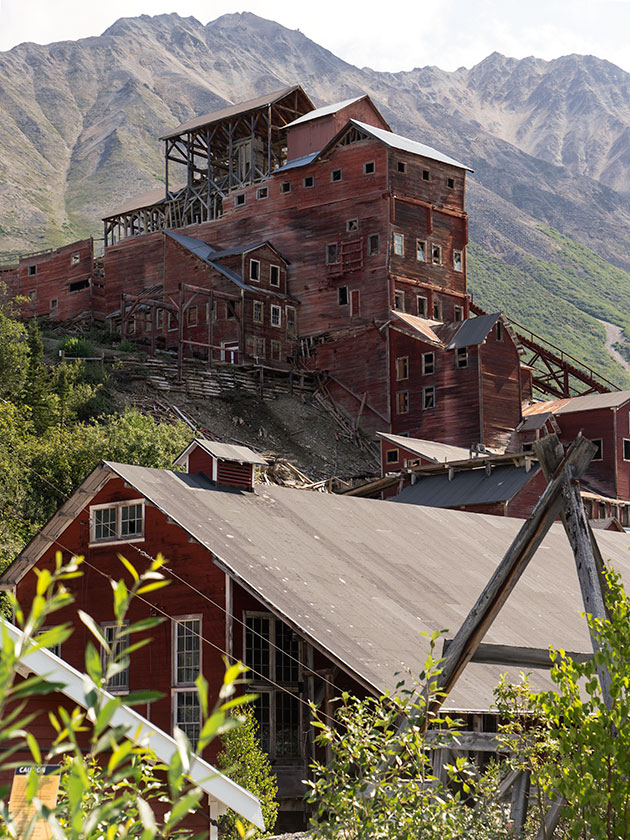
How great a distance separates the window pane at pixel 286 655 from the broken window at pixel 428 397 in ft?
119

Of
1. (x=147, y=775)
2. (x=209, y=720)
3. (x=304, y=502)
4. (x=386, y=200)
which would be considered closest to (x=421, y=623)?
(x=304, y=502)

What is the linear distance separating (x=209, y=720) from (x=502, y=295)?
18187 centimetres

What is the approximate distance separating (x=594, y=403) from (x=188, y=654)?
4156 cm

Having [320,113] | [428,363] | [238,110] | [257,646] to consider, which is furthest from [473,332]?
[257,646]

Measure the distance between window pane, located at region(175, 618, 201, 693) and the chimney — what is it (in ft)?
14.5

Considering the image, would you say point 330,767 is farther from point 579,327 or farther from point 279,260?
point 579,327

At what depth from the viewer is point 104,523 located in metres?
26.8

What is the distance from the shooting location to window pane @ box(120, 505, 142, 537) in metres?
26.2

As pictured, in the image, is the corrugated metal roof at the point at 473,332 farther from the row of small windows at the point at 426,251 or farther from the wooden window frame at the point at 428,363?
the row of small windows at the point at 426,251

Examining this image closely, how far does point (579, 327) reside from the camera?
181 m

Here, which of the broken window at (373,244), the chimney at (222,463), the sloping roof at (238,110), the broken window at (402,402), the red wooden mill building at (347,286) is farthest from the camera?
the sloping roof at (238,110)

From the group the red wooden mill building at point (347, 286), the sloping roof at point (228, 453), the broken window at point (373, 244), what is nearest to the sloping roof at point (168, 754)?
the sloping roof at point (228, 453)

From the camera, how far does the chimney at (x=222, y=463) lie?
28172 mm

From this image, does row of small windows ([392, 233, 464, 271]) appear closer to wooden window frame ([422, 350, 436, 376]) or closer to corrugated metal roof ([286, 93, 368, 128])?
wooden window frame ([422, 350, 436, 376])
